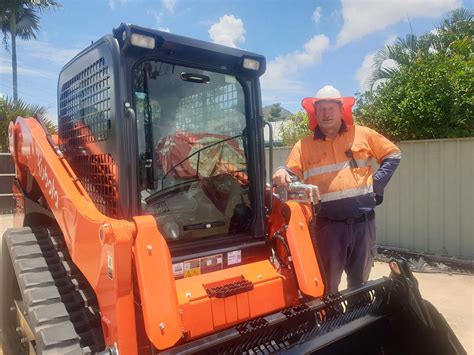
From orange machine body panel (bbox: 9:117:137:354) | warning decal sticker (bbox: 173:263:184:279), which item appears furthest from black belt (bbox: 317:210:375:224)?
orange machine body panel (bbox: 9:117:137:354)

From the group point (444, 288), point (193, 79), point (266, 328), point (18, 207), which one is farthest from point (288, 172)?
point (444, 288)

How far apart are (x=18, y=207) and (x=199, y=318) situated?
2.27 m

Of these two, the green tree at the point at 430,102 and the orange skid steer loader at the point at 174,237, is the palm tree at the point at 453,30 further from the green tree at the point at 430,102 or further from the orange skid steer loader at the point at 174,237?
the orange skid steer loader at the point at 174,237

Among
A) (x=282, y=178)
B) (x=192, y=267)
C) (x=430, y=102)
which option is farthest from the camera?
(x=430, y=102)

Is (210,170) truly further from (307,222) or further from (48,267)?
(48,267)

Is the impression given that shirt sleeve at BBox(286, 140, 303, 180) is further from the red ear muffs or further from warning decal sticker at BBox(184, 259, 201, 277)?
warning decal sticker at BBox(184, 259, 201, 277)

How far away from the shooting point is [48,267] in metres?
2.60

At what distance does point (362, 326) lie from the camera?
2.46m

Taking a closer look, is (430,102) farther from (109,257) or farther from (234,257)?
(109,257)

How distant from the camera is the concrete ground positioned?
12.2ft

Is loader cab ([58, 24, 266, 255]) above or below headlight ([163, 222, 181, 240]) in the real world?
above

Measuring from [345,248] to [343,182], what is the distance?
53 cm

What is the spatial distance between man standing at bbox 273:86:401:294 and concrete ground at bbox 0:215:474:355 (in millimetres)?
1137

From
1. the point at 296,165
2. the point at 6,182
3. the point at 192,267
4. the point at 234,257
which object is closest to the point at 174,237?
the point at 192,267
